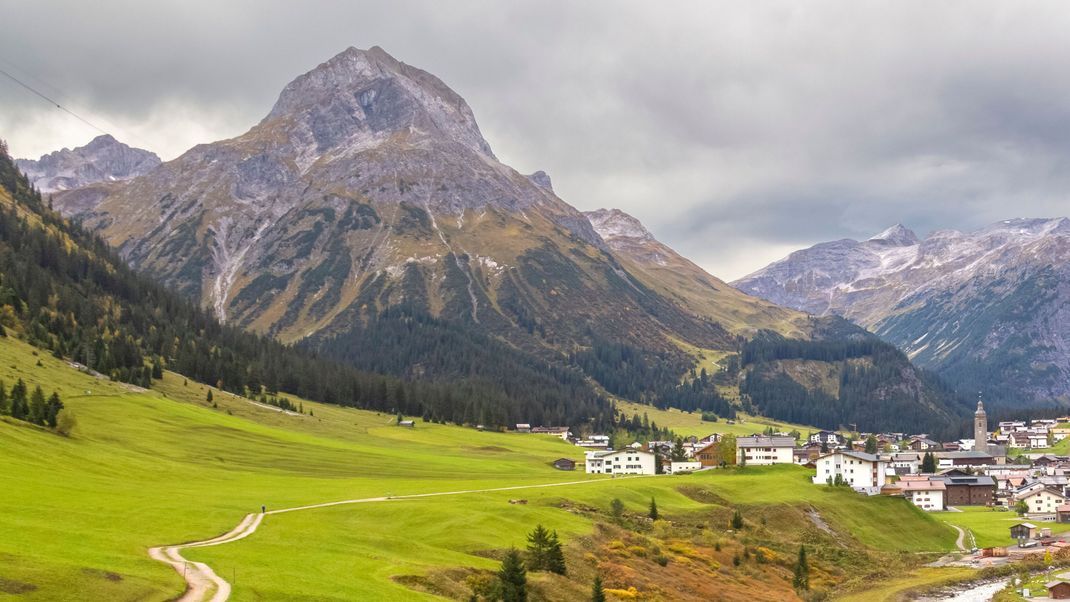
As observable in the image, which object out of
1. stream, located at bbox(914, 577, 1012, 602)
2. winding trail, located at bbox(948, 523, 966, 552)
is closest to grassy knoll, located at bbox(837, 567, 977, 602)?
stream, located at bbox(914, 577, 1012, 602)

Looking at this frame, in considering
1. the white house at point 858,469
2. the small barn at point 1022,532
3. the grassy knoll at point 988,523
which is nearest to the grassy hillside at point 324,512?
the grassy knoll at point 988,523

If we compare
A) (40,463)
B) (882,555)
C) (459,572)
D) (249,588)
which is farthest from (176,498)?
(882,555)

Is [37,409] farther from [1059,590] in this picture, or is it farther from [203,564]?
[1059,590]

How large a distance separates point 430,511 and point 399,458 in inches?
2951

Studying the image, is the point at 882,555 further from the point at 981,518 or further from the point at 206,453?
the point at 206,453

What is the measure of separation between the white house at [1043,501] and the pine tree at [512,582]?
156m

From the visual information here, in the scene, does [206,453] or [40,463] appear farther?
[206,453]

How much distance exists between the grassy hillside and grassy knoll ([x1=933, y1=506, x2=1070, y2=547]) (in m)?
7.70

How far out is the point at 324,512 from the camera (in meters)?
87.6

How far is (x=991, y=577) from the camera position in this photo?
109 meters

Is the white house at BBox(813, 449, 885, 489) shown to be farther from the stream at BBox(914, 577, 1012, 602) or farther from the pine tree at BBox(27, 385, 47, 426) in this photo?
the pine tree at BBox(27, 385, 47, 426)

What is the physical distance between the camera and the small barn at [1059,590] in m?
91.2

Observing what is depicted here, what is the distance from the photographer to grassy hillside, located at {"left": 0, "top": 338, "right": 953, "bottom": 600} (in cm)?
5572

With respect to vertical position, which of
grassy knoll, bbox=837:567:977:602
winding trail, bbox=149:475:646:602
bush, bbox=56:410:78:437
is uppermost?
bush, bbox=56:410:78:437
